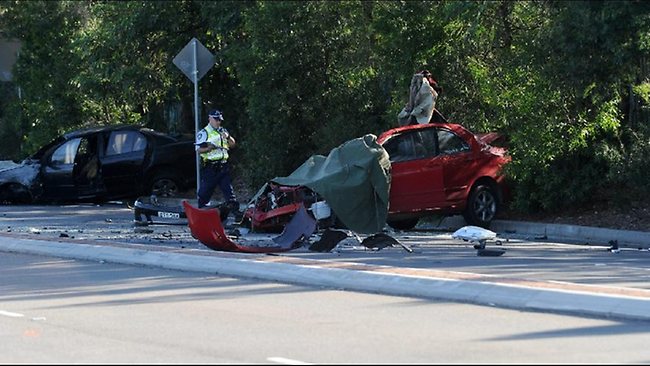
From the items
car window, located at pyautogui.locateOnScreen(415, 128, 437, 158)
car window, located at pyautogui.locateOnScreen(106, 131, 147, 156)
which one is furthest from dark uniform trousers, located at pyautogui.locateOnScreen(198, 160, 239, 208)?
car window, located at pyautogui.locateOnScreen(106, 131, 147, 156)

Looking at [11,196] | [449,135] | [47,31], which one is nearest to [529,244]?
[449,135]

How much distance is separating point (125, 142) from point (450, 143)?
9304 mm

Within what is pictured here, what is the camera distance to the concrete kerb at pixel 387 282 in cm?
1031

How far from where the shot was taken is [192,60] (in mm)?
20016

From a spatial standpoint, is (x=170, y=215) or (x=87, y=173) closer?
(x=170, y=215)

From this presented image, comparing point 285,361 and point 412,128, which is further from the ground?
point 412,128

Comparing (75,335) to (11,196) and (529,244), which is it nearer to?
(529,244)

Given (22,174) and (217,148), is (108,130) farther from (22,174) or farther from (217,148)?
(217,148)

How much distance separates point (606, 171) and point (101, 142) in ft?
36.2

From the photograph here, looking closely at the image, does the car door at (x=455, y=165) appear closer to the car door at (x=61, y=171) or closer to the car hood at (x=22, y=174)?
the car door at (x=61, y=171)

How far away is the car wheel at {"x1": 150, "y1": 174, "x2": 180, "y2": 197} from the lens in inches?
987

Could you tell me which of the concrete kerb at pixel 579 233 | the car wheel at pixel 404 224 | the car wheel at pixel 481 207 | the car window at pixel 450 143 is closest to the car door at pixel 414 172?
the car window at pixel 450 143

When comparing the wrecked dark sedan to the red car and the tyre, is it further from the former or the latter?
the red car

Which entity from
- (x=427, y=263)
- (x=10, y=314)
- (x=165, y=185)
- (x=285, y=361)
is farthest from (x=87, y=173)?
(x=285, y=361)
